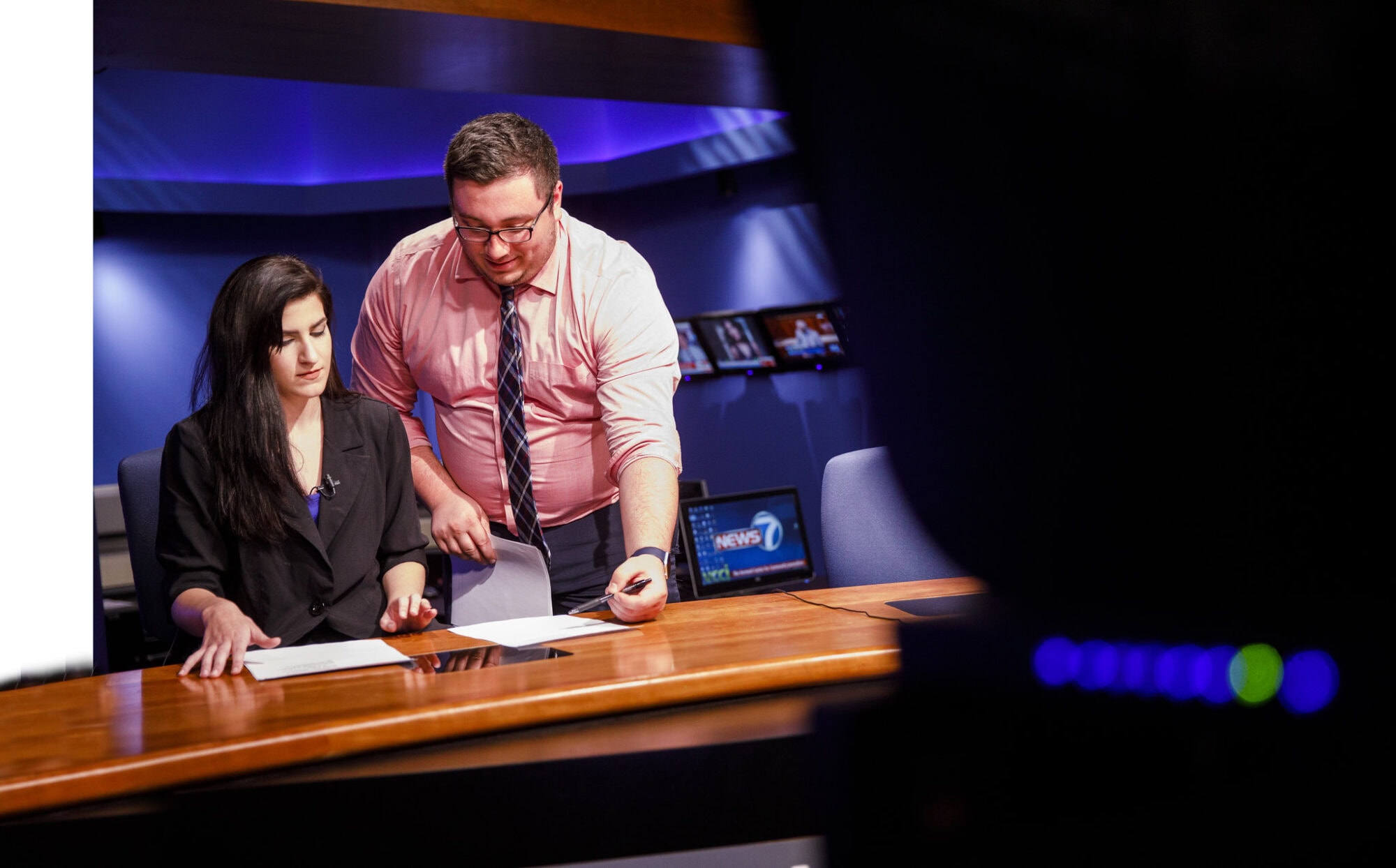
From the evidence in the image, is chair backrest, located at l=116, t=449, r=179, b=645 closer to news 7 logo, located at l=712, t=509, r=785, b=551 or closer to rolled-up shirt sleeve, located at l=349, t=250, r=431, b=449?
rolled-up shirt sleeve, located at l=349, t=250, r=431, b=449

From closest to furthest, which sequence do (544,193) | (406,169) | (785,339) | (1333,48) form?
(1333,48), (544,193), (785,339), (406,169)

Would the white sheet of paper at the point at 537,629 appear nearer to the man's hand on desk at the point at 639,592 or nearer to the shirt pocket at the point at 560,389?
the man's hand on desk at the point at 639,592

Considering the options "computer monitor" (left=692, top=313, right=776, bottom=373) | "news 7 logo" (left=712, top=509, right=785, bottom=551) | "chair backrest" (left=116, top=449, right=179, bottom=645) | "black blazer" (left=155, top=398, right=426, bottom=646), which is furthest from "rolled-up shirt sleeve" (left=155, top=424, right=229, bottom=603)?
"computer monitor" (left=692, top=313, right=776, bottom=373)

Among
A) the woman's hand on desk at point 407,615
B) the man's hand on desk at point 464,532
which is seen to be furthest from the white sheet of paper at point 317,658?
the man's hand on desk at point 464,532

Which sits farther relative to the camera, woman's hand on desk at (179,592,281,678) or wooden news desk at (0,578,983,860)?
woman's hand on desk at (179,592,281,678)

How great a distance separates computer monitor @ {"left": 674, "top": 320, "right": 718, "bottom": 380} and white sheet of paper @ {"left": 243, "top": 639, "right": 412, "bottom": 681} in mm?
4991

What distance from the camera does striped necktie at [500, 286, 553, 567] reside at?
2.13m

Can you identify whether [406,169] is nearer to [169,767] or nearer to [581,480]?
[581,480]

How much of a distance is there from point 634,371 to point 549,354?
196 millimetres

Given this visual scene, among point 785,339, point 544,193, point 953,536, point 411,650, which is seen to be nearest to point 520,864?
point 411,650

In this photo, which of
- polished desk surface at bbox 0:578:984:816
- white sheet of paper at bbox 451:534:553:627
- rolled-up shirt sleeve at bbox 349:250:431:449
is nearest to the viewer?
polished desk surface at bbox 0:578:984:816

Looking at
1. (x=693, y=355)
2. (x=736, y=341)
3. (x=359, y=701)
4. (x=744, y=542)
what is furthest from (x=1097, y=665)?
(x=693, y=355)

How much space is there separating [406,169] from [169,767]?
22.7 ft

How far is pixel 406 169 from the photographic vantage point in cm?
733
